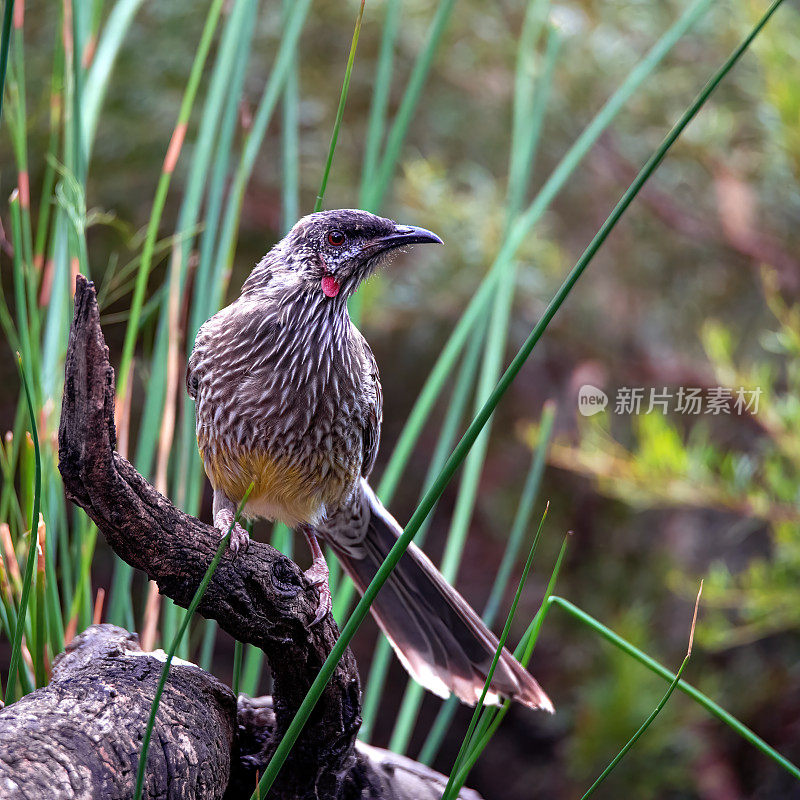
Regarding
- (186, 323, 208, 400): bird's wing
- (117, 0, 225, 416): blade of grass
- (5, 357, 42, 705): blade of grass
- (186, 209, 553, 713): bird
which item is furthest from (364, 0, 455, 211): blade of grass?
(5, 357, 42, 705): blade of grass

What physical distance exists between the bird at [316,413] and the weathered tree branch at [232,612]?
32cm

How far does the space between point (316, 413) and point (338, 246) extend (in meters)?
0.43

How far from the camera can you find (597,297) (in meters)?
4.70

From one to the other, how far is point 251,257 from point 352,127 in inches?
32.3

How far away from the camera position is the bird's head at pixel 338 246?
2.32m

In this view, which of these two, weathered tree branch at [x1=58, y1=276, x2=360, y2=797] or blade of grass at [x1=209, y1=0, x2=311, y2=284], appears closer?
weathered tree branch at [x1=58, y1=276, x2=360, y2=797]

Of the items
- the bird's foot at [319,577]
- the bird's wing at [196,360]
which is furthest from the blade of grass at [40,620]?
the bird's wing at [196,360]

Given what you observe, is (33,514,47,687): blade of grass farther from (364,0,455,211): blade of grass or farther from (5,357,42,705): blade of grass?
(364,0,455,211): blade of grass

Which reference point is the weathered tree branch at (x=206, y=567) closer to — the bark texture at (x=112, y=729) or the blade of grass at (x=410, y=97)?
the bark texture at (x=112, y=729)

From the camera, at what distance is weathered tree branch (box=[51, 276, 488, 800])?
1.32 metres

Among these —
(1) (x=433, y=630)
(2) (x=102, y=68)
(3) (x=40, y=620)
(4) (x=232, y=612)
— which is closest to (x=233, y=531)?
(4) (x=232, y=612)

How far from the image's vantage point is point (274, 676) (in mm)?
1863

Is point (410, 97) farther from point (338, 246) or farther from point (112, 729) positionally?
point (112, 729)

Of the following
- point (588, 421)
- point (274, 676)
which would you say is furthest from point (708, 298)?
point (274, 676)
